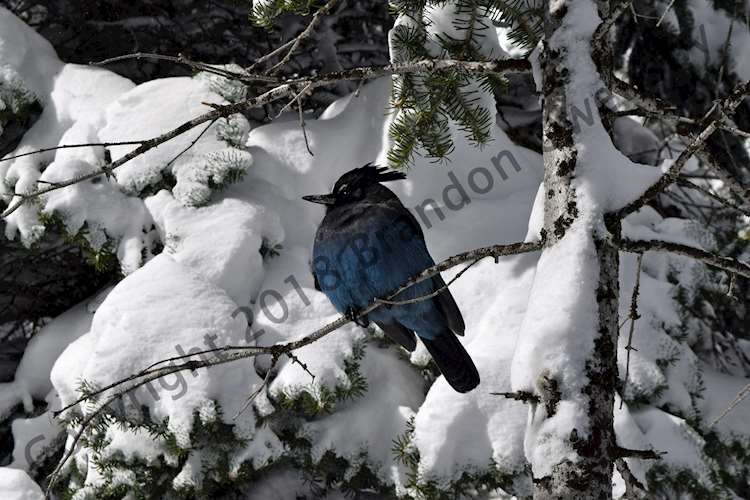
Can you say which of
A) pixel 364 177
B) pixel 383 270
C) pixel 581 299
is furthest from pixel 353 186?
pixel 581 299

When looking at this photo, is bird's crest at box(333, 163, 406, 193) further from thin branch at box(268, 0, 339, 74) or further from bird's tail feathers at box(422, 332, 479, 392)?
thin branch at box(268, 0, 339, 74)

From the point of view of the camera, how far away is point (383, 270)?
10.6 ft

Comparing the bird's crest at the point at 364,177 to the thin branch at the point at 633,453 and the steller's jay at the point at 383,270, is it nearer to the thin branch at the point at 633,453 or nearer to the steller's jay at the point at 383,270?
the steller's jay at the point at 383,270

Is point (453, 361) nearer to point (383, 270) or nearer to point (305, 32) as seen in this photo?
point (383, 270)

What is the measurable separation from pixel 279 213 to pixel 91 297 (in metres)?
1.23

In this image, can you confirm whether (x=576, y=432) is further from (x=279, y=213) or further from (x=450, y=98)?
(x=279, y=213)

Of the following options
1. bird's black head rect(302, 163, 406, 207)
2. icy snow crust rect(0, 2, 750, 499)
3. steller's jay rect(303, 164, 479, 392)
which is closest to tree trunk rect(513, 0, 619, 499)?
icy snow crust rect(0, 2, 750, 499)

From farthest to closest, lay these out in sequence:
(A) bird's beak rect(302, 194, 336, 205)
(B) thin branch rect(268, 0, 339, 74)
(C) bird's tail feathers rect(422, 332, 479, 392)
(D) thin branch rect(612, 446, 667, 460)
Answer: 1. (A) bird's beak rect(302, 194, 336, 205)
2. (C) bird's tail feathers rect(422, 332, 479, 392)
3. (B) thin branch rect(268, 0, 339, 74)
4. (D) thin branch rect(612, 446, 667, 460)

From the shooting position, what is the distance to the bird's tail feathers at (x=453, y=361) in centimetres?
316

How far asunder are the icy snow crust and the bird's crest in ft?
1.52

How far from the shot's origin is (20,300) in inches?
181

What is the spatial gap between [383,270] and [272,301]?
686mm

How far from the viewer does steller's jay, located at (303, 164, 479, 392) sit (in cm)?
324

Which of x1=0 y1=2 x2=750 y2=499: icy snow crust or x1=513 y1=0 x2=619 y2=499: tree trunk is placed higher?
x1=513 y1=0 x2=619 y2=499: tree trunk
